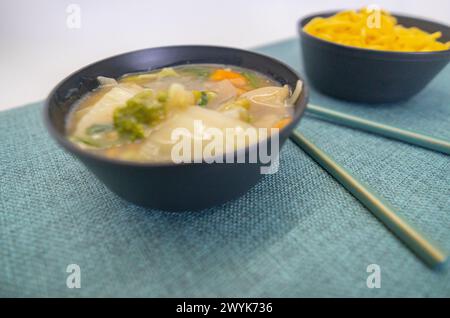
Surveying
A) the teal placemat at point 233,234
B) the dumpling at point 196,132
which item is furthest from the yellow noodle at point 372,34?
the dumpling at point 196,132

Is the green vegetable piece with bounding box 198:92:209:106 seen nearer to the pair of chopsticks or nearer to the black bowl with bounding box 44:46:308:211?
the black bowl with bounding box 44:46:308:211

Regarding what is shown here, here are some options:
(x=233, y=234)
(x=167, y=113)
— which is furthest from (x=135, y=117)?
(x=233, y=234)

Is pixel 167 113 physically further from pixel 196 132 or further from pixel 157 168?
pixel 157 168

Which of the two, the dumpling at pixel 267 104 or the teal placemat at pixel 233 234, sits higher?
the dumpling at pixel 267 104

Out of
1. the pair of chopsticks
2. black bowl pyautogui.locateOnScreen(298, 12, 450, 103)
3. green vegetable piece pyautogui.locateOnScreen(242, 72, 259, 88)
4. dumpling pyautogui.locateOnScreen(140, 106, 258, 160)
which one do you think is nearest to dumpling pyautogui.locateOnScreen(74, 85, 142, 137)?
dumpling pyautogui.locateOnScreen(140, 106, 258, 160)

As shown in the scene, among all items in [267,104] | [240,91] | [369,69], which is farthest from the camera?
[369,69]

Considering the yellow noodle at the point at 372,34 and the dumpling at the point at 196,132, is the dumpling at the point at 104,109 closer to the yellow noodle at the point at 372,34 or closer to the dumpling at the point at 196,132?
the dumpling at the point at 196,132
